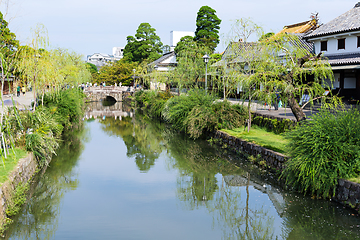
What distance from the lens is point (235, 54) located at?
1816 centimetres

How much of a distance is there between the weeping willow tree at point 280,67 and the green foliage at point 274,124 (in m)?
1.00

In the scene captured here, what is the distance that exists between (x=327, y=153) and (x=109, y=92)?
46.8 m

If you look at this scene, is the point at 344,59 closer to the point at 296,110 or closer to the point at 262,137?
the point at 262,137

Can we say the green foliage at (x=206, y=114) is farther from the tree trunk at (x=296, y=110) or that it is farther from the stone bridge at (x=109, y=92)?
the stone bridge at (x=109, y=92)

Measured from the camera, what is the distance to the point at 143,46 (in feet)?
200

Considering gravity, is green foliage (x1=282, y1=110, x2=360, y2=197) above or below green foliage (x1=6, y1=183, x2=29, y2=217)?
above

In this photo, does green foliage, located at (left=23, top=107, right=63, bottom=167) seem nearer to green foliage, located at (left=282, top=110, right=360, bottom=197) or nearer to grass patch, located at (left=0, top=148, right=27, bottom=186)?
grass patch, located at (left=0, top=148, right=27, bottom=186)

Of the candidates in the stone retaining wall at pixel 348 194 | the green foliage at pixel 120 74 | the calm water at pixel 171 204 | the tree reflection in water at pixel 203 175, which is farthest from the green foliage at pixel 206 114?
the green foliage at pixel 120 74

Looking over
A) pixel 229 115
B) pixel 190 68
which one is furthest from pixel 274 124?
pixel 190 68

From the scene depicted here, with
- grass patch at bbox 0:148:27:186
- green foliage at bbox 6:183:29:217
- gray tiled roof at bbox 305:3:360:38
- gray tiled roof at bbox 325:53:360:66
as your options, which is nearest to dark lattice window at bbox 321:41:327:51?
gray tiled roof at bbox 305:3:360:38

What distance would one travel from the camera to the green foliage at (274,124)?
49.1ft

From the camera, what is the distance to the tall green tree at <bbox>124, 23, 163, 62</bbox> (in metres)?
61.1

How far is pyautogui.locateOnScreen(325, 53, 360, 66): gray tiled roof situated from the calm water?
9.59m

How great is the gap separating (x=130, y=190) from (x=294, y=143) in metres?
5.30
